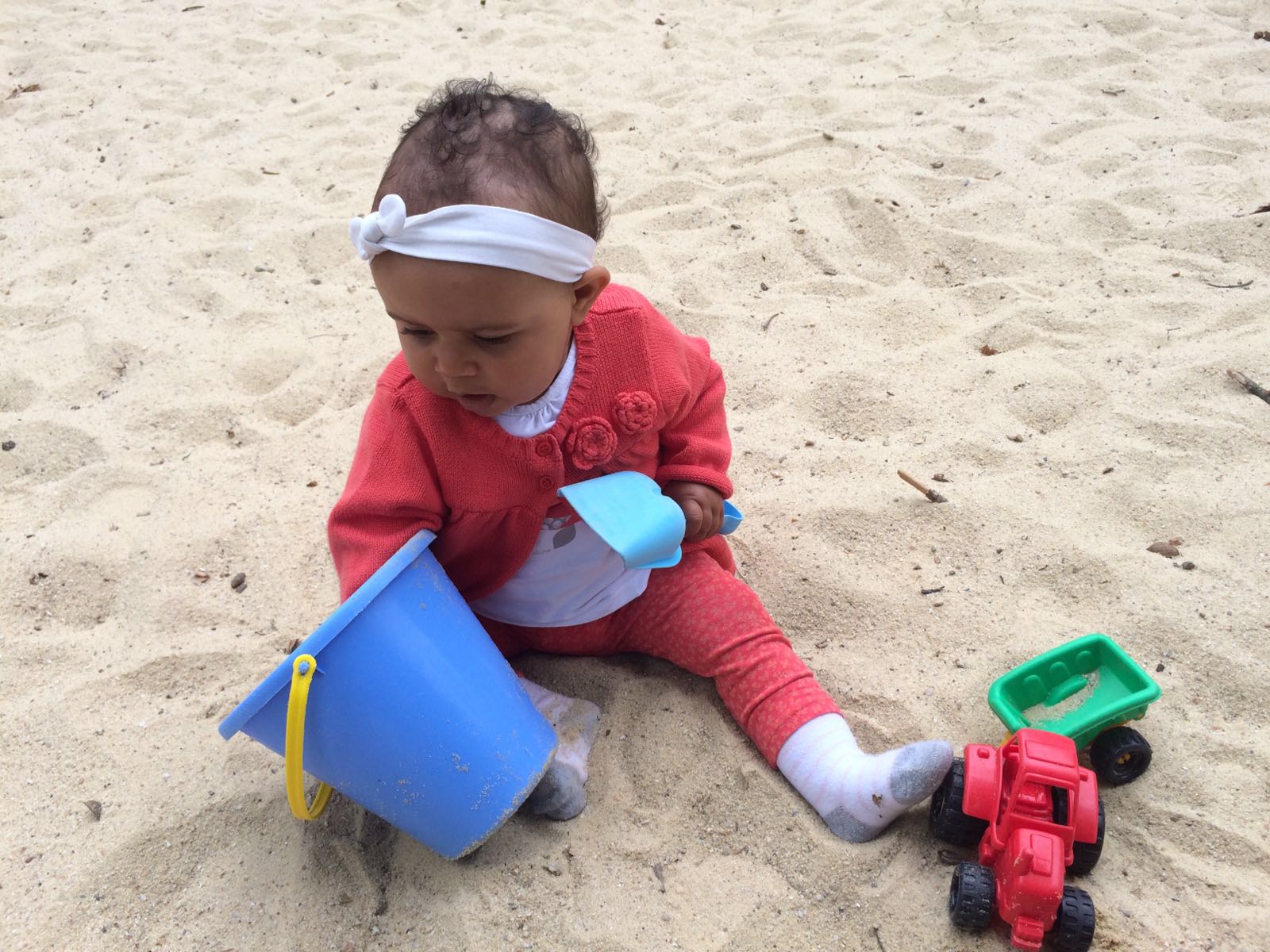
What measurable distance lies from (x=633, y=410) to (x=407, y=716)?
575mm

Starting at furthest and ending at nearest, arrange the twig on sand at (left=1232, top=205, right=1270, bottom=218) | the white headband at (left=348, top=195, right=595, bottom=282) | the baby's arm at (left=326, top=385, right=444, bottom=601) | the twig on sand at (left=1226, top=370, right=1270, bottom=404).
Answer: the twig on sand at (left=1232, top=205, right=1270, bottom=218) < the twig on sand at (left=1226, top=370, right=1270, bottom=404) < the baby's arm at (left=326, top=385, right=444, bottom=601) < the white headband at (left=348, top=195, right=595, bottom=282)

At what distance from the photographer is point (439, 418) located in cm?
155

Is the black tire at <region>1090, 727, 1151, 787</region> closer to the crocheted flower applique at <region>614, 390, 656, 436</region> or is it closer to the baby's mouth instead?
the crocheted flower applique at <region>614, 390, 656, 436</region>

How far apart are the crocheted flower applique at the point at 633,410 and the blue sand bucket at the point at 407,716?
35 cm

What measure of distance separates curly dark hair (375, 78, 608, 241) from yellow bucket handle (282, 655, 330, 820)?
603 millimetres

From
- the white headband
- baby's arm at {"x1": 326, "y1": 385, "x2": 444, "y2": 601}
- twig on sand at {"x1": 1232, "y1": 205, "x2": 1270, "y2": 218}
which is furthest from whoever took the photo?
twig on sand at {"x1": 1232, "y1": 205, "x2": 1270, "y2": 218}

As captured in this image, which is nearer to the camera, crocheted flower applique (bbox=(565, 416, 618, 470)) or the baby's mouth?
the baby's mouth

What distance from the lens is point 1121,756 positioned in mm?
1530

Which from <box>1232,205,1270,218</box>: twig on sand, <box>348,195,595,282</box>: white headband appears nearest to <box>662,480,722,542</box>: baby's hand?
<box>348,195,595,282</box>: white headband

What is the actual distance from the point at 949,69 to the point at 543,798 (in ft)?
10.7

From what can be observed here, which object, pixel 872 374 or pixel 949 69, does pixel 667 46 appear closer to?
pixel 949 69

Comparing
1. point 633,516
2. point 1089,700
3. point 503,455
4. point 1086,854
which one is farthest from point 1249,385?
Result: point 503,455

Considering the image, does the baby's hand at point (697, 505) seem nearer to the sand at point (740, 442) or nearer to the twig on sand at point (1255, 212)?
the sand at point (740, 442)

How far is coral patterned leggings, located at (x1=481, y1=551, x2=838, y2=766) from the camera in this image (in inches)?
65.2
